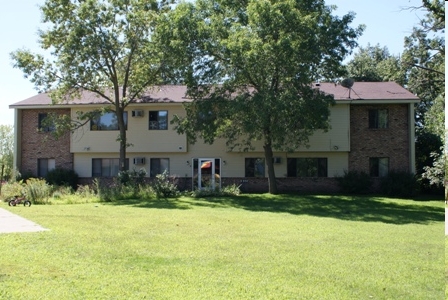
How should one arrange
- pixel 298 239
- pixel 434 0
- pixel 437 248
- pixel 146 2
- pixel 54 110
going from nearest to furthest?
1. pixel 437 248
2. pixel 298 239
3. pixel 434 0
4. pixel 146 2
5. pixel 54 110

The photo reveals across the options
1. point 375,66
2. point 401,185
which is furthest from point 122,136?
point 375,66

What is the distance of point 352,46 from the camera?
25141 mm

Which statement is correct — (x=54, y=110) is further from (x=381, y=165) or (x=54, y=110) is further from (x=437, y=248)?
(x=437, y=248)

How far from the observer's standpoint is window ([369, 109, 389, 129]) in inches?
1155

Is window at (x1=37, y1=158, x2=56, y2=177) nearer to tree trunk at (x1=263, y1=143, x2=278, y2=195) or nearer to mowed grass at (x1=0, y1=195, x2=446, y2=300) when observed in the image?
tree trunk at (x1=263, y1=143, x2=278, y2=195)

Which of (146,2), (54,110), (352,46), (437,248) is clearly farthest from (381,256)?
(54,110)

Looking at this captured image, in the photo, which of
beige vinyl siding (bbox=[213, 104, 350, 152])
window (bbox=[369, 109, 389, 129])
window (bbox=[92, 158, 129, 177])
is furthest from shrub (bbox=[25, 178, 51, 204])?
window (bbox=[369, 109, 389, 129])

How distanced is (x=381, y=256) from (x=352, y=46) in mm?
17703

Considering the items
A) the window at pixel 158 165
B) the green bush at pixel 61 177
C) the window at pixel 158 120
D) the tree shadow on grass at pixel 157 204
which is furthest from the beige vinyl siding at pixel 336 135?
the green bush at pixel 61 177

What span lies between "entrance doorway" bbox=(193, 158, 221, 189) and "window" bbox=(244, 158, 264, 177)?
1.65 m

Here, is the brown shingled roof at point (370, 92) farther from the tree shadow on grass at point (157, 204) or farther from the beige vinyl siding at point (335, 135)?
the tree shadow on grass at point (157, 204)

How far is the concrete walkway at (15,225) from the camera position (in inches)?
460

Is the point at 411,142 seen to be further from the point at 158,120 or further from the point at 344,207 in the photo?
the point at 158,120

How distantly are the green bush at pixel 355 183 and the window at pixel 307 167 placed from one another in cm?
144
